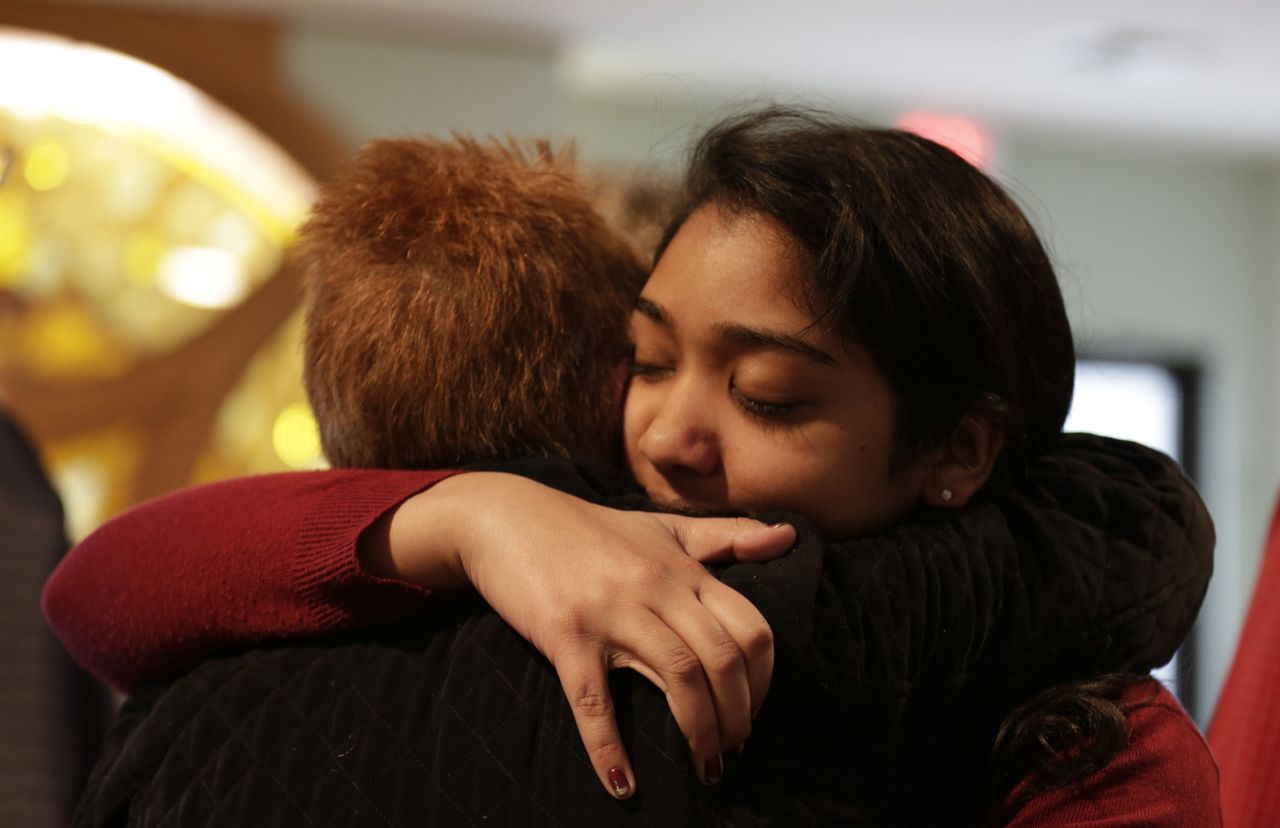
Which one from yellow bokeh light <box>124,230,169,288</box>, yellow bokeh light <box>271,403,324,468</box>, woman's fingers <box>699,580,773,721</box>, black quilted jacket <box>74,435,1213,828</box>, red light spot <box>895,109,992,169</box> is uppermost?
woman's fingers <box>699,580,773,721</box>

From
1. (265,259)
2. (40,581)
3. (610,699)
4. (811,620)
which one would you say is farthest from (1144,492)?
(265,259)

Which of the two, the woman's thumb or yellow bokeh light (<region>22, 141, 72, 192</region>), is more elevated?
the woman's thumb

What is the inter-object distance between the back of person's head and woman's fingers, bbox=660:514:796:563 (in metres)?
0.15

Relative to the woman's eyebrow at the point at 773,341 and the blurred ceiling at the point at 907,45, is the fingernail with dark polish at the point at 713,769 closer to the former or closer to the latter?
the woman's eyebrow at the point at 773,341

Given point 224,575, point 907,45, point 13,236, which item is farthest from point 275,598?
point 907,45

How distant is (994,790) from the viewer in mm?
743

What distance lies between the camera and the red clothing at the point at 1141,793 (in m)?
0.69

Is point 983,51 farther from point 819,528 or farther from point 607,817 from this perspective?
point 607,817

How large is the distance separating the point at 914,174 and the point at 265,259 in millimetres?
2930

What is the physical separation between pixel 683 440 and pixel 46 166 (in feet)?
10.5

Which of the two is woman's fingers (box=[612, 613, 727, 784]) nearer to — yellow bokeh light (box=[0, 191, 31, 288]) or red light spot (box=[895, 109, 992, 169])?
yellow bokeh light (box=[0, 191, 31, 288])

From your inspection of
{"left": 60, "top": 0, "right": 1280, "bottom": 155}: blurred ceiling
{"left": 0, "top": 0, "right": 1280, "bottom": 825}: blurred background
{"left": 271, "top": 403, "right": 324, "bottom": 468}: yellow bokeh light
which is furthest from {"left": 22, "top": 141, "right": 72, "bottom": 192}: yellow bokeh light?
{"left": 271, "top": 403, "right": 324, "bottom": 468}: yellow bokeh light

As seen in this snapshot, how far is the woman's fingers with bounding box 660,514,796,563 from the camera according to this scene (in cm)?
68

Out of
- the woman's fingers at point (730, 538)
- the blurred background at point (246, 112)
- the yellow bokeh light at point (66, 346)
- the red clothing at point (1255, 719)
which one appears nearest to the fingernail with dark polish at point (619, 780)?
the woman's fingers at point (730, 538)
